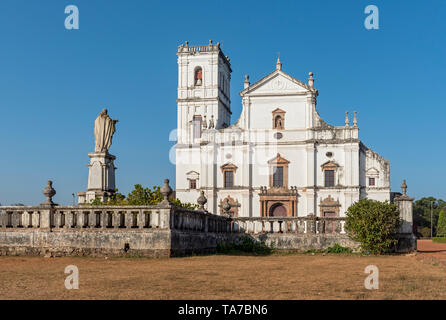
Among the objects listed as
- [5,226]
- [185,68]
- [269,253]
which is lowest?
[269,253]

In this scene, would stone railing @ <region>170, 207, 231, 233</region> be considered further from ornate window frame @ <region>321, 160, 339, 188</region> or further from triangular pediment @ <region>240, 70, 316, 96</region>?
triangular pediment @ <region>240, 70, 316, 96</region>

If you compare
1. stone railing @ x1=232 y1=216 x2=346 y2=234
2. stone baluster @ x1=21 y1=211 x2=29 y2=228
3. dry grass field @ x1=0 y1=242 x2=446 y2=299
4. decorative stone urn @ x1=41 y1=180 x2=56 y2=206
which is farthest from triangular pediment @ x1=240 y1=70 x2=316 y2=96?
dry grass field @ x1=0 y1=242 x2=446 y2=299

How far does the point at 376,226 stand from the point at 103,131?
444 inches

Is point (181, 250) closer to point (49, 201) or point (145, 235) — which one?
point (145, 235)

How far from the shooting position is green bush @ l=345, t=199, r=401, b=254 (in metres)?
20.3

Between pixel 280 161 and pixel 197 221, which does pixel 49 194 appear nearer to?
pixel 197 221

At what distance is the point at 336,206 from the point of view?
154ft

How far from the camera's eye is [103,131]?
72.5 feet

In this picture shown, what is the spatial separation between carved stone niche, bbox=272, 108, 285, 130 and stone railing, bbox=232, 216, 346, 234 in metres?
26.2

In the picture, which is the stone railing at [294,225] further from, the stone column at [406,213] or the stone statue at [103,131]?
the stone statue at [103,131]

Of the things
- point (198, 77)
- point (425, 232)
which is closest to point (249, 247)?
point (198, 77)

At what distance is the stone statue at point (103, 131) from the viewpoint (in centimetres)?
2209
